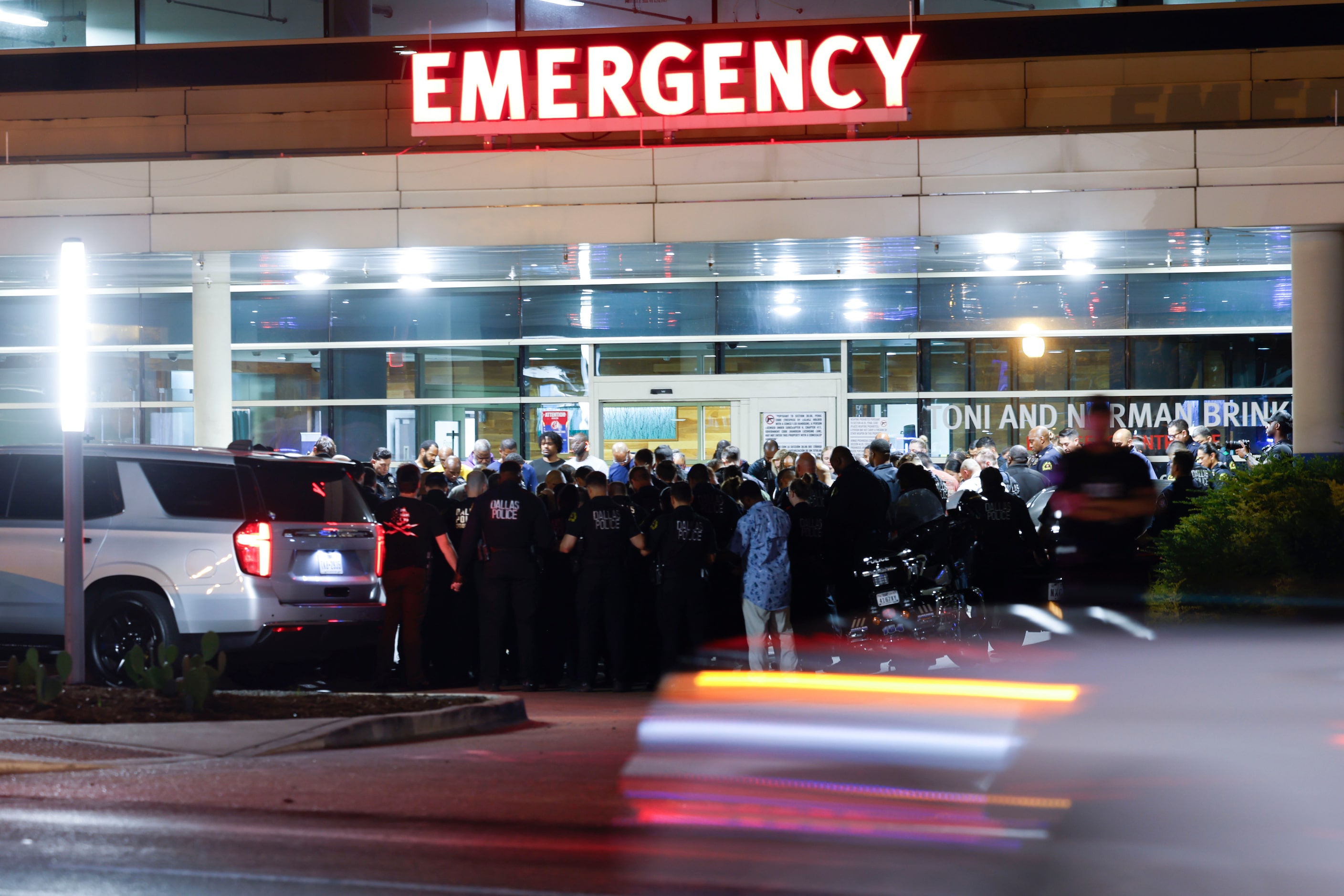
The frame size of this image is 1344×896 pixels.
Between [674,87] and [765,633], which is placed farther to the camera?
[674,87]

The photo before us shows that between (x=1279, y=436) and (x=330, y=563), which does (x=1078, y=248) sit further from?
(x=330, y=563)

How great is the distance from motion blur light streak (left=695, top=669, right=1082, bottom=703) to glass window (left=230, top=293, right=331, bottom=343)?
56.7 feet

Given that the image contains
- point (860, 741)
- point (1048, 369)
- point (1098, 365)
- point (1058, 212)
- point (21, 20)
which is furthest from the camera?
point (1048, 369)

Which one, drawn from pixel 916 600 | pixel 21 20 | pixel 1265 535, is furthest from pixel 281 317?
pixel 1265 535

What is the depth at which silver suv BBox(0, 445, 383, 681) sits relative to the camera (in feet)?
35.4

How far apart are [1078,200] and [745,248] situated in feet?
13.1

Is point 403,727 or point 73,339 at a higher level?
point 73,339

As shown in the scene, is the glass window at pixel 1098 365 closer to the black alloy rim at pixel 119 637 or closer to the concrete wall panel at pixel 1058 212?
the concrete wall panel at pixel 1058 212

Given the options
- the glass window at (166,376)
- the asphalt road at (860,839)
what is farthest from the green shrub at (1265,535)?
the glass window at (166,376)

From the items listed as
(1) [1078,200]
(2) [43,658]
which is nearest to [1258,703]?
(2) [43,658]

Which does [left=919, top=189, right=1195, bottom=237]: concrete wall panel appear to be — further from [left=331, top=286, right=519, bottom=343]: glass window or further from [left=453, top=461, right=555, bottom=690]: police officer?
[left=331, top=286, right=519, bottom=343]: glass window

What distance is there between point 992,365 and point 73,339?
13.8 metres

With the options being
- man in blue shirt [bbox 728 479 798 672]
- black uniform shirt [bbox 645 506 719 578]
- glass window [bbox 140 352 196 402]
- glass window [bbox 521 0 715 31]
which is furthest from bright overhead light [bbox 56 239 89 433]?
glass window [bbox 140 352 196 402]

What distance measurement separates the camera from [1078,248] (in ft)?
56.1
